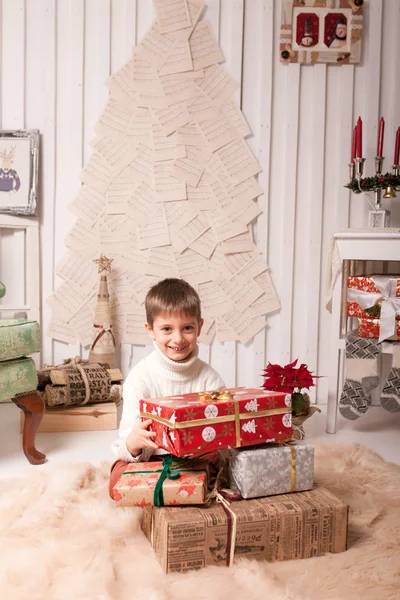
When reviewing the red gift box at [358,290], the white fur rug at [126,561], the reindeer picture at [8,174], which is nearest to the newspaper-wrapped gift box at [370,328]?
the red gift box at [358,290]

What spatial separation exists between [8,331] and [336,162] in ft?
5.86

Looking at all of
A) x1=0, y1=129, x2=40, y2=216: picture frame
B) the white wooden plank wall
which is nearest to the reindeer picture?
x1=0, y1=129, x2=40, y2=216: picture frame

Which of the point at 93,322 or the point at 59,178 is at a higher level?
the point at 59,178

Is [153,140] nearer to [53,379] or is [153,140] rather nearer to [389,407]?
[53,379]

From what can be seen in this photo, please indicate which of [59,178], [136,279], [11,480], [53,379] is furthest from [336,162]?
[11,480]

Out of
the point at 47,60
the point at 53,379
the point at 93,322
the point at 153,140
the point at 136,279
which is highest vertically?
the point at 47,60

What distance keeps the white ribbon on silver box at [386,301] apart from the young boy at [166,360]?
96 centimetres

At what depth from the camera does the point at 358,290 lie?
8.05ft

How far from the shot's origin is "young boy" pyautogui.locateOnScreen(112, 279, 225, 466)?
163 cm

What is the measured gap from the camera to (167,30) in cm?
291

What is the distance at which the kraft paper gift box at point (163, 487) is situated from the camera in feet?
4.54

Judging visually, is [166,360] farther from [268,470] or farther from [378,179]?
[378,179]

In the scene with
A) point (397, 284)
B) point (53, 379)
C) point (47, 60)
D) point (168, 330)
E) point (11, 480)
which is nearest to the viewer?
point (168, 330)

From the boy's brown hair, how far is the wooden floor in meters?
0.74
